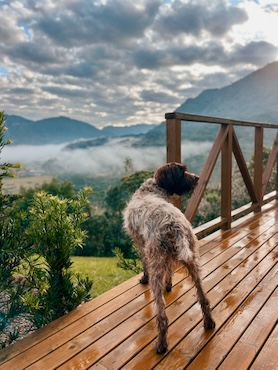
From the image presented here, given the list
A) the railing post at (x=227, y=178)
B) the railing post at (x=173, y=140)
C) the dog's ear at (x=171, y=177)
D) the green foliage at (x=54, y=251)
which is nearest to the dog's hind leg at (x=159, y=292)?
the dog's ear at (x=171, y=177)

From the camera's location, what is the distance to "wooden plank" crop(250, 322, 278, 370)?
53.3 inches

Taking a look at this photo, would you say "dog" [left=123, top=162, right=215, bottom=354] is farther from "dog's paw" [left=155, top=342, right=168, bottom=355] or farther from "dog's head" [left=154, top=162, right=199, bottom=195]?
"dog's head" [left=154, top=162, right=199, bottom=195]

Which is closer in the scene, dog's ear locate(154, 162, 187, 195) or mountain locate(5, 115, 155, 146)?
dog's ear locate(154, 162, 187, 195)

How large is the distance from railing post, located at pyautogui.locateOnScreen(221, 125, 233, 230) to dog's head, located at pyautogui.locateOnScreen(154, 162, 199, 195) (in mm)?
1481

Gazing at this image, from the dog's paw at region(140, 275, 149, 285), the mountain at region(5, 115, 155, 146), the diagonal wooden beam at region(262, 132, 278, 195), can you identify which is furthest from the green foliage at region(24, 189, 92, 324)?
the mountain at region(5, 115, 155, 146)

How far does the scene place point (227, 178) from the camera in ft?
11.5

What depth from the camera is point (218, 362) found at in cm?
140

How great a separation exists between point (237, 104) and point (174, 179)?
3670 inches

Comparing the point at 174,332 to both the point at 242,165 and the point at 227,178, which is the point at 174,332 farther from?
the point at 242,165

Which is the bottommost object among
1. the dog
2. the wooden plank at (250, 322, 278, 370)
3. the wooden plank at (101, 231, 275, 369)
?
the wooden plank at (101, 231, 275, 369)

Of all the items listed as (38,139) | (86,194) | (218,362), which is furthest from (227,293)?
(38,139)

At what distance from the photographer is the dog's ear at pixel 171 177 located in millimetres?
1972

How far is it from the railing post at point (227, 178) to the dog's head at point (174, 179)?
148 cm

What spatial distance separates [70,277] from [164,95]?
2073 inches
